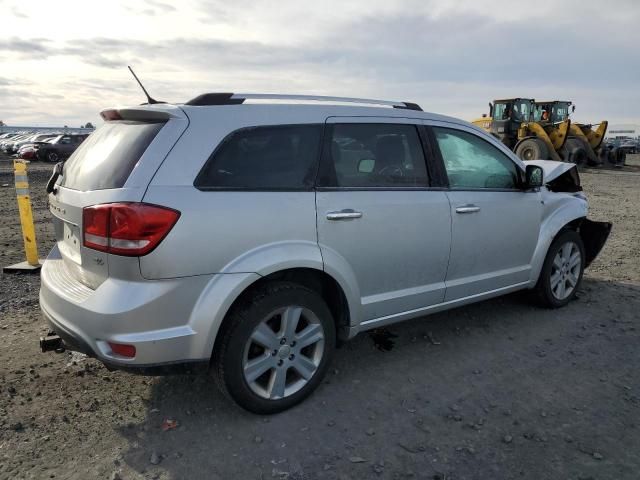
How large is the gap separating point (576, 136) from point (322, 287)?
78.6 ft

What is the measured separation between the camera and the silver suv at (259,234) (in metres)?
2.59

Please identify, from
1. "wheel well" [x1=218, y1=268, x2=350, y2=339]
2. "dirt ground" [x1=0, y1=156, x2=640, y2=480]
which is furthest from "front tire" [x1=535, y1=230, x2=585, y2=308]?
"wheel well" [x1=218, y1=268, x2=350, y2=339]

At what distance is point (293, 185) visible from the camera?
302 cm

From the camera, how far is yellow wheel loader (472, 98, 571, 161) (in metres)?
21.1

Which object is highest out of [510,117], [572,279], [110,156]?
[510,117]

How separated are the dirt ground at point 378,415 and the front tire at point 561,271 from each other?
0.40m

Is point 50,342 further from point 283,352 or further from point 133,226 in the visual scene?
point 283,352

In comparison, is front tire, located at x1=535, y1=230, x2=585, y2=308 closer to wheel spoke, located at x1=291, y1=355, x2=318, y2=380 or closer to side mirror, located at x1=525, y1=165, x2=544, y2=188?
side mirror, located at x1=525, y1=165, x2=544, y2=188

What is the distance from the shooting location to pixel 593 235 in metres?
5.49

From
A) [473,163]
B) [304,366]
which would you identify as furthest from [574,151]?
[304,366]

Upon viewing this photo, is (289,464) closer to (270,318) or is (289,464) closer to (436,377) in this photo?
(270,318)

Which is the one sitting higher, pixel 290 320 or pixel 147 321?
pixel 147 321

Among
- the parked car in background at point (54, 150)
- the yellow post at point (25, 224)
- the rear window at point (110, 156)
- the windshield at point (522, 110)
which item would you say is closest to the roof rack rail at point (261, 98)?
the rear window at point (110, 156)

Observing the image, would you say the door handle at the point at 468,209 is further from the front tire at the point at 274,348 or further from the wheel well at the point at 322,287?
the front tire at the point at 274,348
